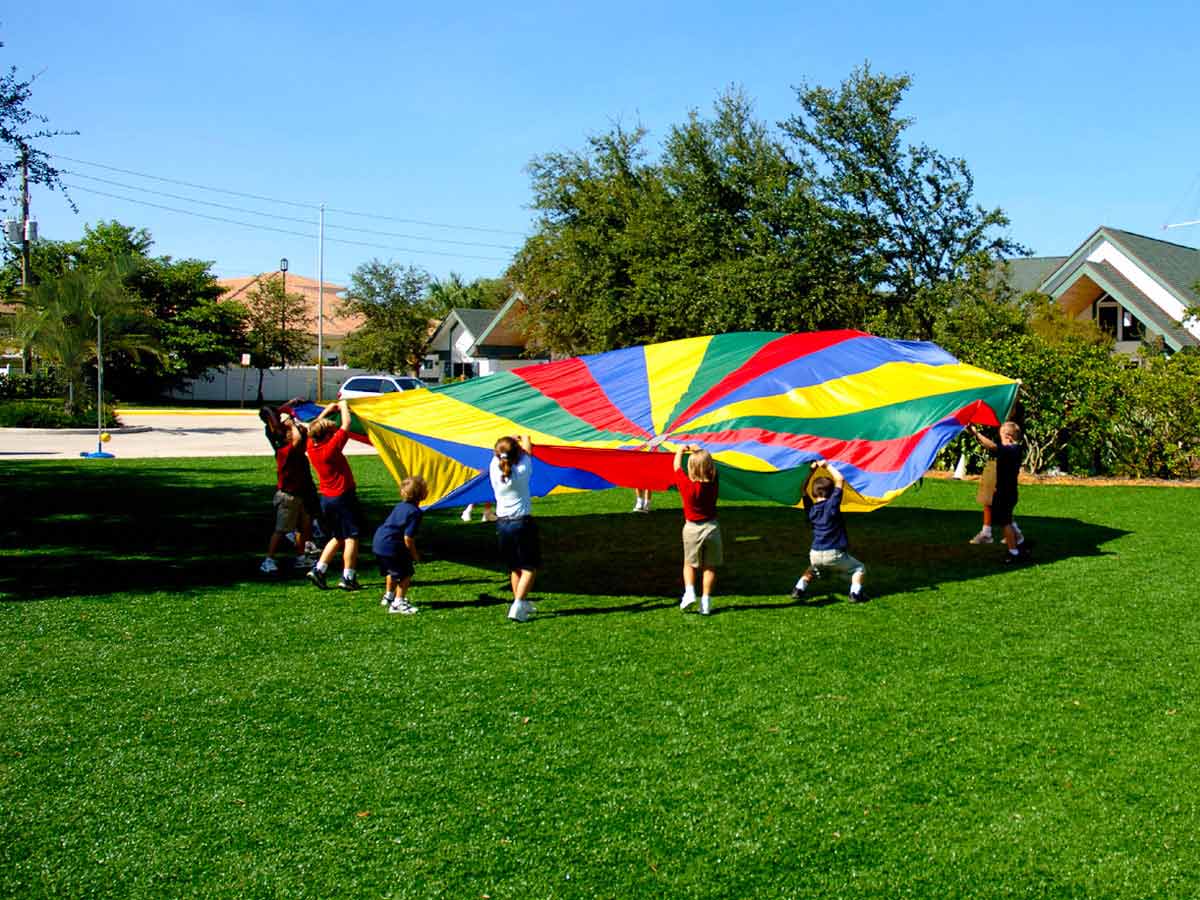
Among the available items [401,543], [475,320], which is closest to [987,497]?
[401,543]

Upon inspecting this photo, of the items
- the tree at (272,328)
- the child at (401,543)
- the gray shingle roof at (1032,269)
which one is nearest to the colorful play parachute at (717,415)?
the child at (401,543)

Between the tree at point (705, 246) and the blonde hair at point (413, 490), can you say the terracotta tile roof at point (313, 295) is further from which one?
the blonde hair at point (413, 490)

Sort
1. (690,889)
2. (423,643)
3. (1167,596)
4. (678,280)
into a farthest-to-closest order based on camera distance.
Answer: (678,280) < (1167,596) < (423,643) < (690,889)

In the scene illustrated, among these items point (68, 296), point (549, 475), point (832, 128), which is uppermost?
point (832, 128)

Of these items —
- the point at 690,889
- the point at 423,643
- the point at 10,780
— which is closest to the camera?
the point at 690,889

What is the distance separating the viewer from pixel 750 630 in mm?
8430

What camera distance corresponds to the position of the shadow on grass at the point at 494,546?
10.1m

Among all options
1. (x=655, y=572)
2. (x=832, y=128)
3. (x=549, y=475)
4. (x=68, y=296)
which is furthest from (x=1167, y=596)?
(x=68, y=296)

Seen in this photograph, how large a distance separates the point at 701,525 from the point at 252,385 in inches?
1984

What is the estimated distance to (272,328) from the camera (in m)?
54.0

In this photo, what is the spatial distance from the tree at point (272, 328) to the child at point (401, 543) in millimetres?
45800

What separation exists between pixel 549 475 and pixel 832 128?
1622 centimetres

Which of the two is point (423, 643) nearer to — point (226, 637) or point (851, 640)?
point (226, 637)

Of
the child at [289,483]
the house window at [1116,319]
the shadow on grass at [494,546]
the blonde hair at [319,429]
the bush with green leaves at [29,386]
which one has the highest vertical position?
the house window at [1116,319]
